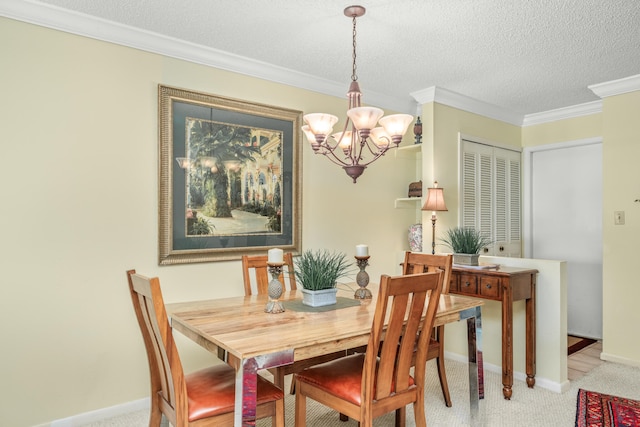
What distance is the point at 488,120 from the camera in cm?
455

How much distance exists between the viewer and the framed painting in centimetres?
295

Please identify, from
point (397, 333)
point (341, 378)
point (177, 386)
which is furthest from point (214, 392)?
point (397, 333)

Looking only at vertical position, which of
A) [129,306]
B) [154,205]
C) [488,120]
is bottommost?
[129,306]

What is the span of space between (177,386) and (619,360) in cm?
373

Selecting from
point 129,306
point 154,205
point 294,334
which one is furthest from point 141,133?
point 294,334

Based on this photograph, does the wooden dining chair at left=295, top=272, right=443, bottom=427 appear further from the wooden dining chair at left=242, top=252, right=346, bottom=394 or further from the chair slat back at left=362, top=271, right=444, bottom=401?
the wooden dining chair at left=242, top=252, right=346, bottom=394

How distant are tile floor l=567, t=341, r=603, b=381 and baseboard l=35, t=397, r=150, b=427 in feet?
10.3

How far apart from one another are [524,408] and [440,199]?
5.63 feet

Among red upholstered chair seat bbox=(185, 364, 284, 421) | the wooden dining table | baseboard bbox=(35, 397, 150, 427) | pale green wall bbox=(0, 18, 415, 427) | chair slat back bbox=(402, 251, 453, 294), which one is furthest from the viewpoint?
chair slat back bbox=(402, 251, 453, 294)

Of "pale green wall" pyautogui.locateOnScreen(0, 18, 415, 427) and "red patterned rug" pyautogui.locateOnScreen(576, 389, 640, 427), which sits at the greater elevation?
"pale green wall" pyautogui.locateOnScreen(0, 18, 415, 427)

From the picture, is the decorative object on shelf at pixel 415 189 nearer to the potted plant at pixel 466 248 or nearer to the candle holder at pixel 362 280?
the potted plant at pixel 466 248

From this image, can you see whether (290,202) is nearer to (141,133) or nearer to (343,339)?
(141,133)

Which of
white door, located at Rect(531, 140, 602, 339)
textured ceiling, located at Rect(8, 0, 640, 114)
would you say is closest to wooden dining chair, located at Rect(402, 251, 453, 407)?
textured ceiling, located at Rect(8, 0, 640, 114)

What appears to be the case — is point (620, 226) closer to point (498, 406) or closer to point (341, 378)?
point (498, 406)
